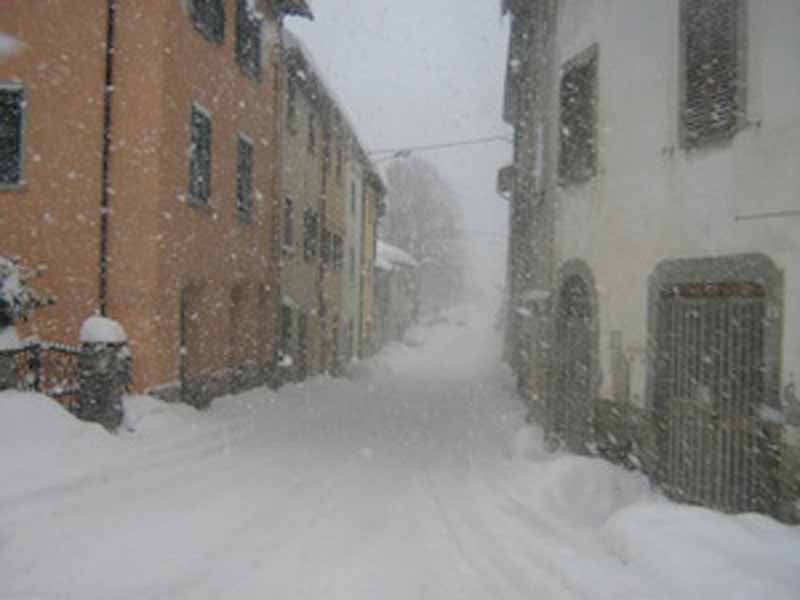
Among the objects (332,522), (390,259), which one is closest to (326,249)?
(332,522)

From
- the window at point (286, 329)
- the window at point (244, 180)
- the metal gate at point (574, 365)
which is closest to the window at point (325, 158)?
the window at point (286, 329)

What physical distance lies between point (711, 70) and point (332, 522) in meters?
5.94

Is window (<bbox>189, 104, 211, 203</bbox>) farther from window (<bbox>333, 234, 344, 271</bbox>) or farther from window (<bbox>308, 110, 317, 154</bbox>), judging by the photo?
window (<bbox>333, 234, 344, 271</bbox>)

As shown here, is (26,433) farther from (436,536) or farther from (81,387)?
(436,536)

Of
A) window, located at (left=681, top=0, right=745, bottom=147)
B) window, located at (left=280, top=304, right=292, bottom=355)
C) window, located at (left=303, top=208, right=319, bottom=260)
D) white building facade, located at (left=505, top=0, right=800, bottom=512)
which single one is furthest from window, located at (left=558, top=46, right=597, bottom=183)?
window, located at (left=303, top=208, right=319, bottom=260)

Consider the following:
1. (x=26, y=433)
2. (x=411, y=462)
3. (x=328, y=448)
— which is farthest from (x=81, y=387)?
(x=411, y=462)

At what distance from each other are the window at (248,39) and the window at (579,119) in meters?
7.33

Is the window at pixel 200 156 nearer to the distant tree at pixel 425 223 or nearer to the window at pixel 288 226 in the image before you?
the window at pixel 288 226

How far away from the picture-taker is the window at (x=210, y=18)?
47.1 feet

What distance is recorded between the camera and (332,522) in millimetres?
7438

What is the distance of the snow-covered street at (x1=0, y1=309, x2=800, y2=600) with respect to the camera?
219 inches

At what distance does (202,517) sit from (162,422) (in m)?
4.32

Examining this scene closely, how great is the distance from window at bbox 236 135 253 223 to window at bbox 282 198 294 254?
110 inches

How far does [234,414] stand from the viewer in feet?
46.6
